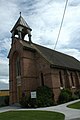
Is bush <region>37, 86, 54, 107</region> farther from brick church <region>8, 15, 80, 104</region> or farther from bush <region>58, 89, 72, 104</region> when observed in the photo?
bush <region>58, 89, 72, 104</region>

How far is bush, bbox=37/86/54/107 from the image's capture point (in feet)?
68.6

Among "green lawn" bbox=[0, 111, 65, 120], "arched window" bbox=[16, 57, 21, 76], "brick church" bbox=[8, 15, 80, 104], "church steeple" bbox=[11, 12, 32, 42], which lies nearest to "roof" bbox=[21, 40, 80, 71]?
"brick church" bbox=[8, 15, 80, 104]

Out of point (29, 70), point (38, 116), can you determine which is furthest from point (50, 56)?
point (38, 116)

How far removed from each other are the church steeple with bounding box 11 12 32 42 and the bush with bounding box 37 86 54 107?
1034 centimetres

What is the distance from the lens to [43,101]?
69.2ft

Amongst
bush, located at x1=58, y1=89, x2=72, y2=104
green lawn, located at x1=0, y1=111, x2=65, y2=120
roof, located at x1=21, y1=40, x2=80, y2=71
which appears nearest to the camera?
green lawn, located at x1=0, y1=111, x2=65, y2=120

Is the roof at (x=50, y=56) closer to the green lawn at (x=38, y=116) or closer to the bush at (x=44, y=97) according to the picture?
the bush at (x=44, y=97)

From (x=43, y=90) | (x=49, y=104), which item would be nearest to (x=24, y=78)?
(x=43, y=90)

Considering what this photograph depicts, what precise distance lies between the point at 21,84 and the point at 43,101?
18.3 feet

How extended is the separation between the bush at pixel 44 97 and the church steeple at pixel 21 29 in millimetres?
10345

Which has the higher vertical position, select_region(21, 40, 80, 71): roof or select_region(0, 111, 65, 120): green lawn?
select_region(21, 40, 80, 71): roof

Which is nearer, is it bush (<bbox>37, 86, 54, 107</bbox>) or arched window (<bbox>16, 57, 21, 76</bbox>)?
bush (<bbox>37, 86, 54, 107</bbox>)

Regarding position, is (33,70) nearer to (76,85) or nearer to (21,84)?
(21,84)

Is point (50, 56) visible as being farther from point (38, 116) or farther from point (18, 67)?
point (38, 116)
